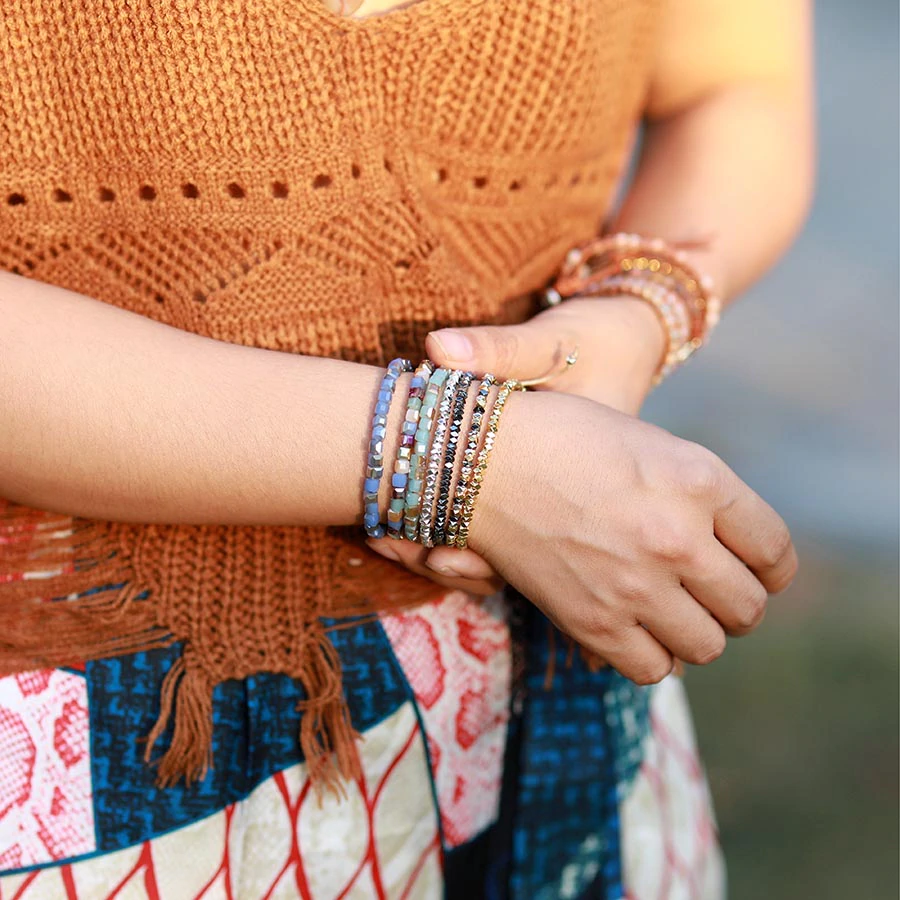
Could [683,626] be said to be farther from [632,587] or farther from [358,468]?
[358,468]

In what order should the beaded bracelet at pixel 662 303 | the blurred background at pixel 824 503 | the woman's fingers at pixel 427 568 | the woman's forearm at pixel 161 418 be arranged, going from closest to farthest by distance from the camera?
the woman's forearm at pixel 161 418, the woman's fingers at pixel 427 568, the beaded bracelet at pixel 662 303, the blurred background at pixel 824 503

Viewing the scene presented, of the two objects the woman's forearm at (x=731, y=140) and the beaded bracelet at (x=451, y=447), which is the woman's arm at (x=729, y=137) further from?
the beaded bracelet at (x=451, y=447)

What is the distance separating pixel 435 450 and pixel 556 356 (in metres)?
0.19

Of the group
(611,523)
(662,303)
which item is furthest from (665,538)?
(662,303)

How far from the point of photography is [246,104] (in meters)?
0.85

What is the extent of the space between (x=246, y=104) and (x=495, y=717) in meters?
0.66

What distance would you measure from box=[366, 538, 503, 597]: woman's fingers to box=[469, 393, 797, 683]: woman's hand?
0.10ft

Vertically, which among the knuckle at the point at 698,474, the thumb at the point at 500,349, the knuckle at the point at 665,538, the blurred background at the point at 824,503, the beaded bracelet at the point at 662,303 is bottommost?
the blurred background at the point at 824,503

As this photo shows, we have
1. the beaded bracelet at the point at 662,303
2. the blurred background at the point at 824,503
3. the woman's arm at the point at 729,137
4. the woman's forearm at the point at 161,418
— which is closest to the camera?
the woman's forearm at the point at 161,418

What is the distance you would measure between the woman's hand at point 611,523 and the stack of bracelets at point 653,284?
276 mm

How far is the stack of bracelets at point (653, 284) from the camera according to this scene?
1.10 m

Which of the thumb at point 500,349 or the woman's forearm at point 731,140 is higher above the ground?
the woman's forearm at point 731,140

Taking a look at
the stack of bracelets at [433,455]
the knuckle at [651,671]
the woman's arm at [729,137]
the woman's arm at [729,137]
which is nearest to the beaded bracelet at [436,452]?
the stack of bracelets at [433,455]

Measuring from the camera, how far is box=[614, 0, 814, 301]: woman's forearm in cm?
122
